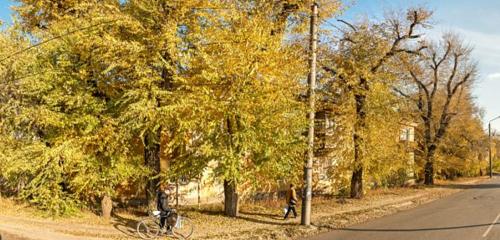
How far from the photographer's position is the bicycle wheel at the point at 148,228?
1420 cm

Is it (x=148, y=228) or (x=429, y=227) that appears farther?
(x=429, y=227)

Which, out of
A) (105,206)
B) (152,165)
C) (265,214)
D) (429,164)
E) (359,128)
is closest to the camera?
(105,206)

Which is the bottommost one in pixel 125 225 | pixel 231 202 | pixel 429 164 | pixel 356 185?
pixel 125 225

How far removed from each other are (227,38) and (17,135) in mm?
8465

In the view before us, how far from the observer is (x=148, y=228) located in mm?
14422

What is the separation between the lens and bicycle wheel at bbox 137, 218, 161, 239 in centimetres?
1420

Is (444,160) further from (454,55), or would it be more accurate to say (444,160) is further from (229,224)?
(229,224)

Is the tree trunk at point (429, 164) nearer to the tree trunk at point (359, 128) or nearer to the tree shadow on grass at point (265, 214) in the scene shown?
the tree trunk at point (359, 128)

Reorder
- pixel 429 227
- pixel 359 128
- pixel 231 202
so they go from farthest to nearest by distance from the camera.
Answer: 1. pixel 359 128
2. pixel 231 202
3. pixel 429 227

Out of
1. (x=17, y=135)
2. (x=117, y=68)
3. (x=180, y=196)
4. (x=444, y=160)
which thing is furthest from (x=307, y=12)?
(x=444, y=160)

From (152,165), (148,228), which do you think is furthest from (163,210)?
(152,165)

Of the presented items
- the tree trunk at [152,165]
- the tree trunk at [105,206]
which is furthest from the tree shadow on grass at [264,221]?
the tree trunk at [105,206]

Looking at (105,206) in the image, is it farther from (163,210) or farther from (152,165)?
(163,210)

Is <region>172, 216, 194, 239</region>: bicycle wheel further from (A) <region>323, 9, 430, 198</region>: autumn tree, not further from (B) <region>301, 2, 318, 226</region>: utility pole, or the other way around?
(A) <region>323, 9, 430, 198</region>: autumn tree
